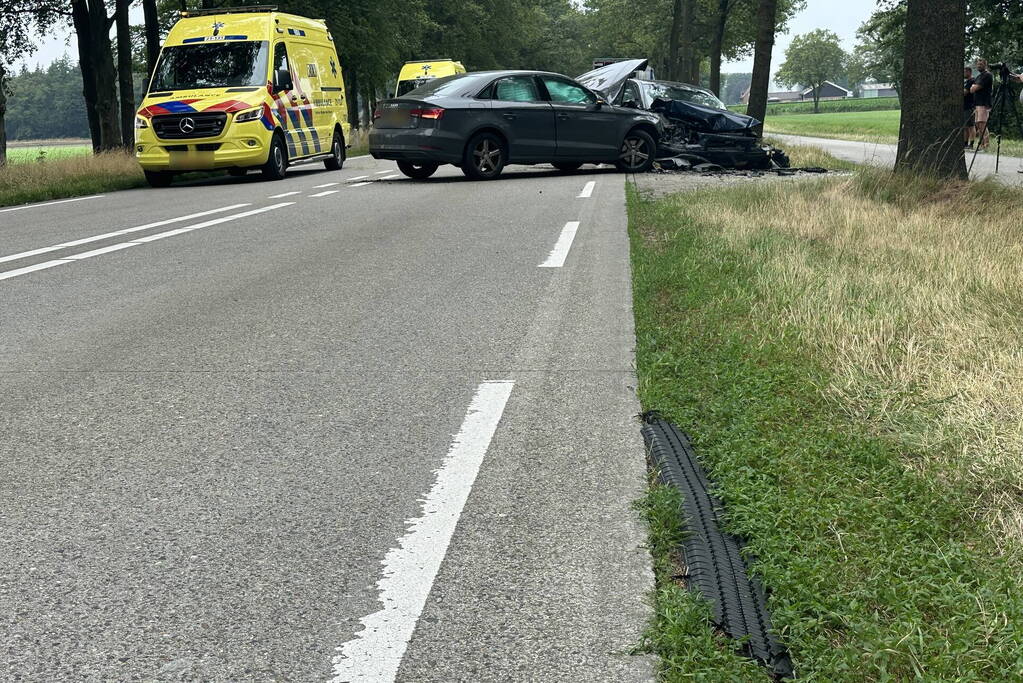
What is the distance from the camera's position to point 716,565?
3.16 metres

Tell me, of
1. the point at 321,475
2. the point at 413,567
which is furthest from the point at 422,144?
the point at 413,567

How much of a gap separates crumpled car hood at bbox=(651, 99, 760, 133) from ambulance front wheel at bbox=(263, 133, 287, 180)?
630 cm

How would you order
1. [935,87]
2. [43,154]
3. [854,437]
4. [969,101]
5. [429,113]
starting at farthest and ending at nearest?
[969,101], [43,154], [429,113], [935,87], [854,437]

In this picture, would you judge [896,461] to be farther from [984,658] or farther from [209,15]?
[209,15]

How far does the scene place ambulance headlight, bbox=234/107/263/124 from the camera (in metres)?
19.0

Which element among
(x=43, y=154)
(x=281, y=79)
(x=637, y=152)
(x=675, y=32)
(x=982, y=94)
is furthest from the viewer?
(x=675, y=32)

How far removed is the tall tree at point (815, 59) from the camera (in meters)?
182

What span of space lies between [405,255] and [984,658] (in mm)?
7517

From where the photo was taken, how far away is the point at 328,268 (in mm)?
8992

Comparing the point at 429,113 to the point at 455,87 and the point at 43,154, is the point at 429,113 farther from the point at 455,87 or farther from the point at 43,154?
the point at 43,154

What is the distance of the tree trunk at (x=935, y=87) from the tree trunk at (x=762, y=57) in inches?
607

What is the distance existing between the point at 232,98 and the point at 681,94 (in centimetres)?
749

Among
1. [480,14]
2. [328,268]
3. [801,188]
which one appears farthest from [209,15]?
[480,14]

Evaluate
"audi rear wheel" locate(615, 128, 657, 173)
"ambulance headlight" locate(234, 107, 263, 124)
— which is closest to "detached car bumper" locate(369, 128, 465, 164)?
"ambulance headlight" locate(234, 107, 263, 124)
